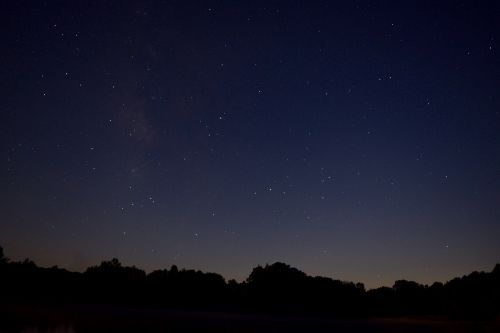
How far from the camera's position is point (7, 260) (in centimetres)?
4422

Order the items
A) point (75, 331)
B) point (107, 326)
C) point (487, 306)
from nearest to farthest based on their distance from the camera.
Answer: point (75, 331), point (107, 326), point (487, 306)

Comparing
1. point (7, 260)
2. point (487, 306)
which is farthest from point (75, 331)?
point (487, 306)

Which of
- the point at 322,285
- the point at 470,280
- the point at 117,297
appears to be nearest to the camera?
the point at 117,297

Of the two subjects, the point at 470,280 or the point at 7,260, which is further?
the point at 470,280

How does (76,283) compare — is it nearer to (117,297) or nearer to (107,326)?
(117,297)

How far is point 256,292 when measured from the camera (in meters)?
46.6

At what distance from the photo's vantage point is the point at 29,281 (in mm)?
34500

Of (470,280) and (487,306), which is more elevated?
(470,280)

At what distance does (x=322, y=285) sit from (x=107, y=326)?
37.3 m

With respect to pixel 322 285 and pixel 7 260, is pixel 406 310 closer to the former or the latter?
pixel 322 285

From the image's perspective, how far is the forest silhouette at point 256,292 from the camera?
37.2 metres

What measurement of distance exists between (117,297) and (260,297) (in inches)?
594

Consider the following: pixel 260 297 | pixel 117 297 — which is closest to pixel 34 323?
pixel 117 297

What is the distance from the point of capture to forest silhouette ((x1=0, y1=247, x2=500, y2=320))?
3716 cm
